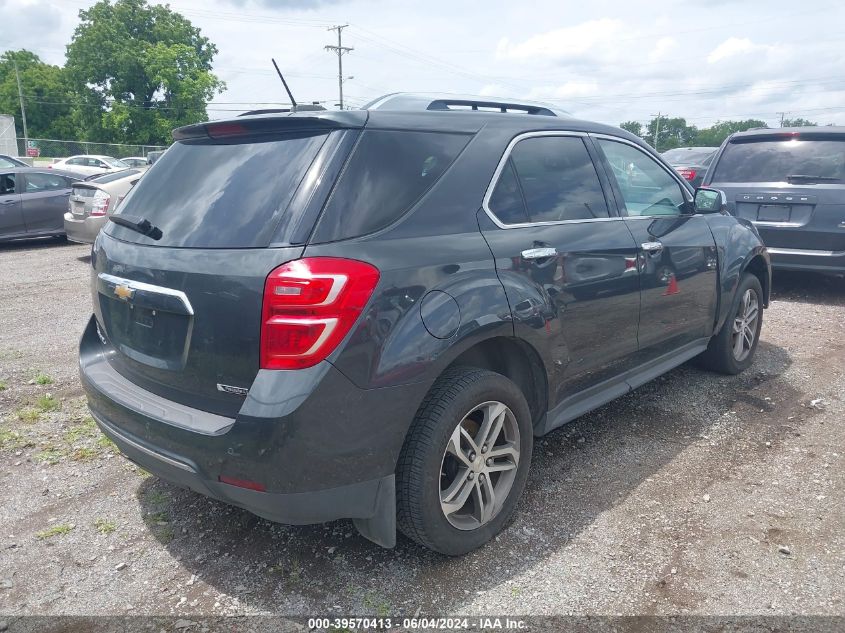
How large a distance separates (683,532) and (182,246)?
246cm

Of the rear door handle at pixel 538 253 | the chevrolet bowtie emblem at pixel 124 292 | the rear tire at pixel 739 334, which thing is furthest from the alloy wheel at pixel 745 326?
the chevrolet bowtie emblem at pixel 124 292

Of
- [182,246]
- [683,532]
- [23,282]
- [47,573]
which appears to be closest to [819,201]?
[683,532]

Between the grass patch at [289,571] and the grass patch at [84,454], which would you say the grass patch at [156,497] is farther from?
the grass patch at [289,571]

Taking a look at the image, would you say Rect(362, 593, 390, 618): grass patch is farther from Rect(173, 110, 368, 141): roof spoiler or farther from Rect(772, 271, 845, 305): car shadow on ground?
Rect(772, 271, 845, 305): car shadow on ground

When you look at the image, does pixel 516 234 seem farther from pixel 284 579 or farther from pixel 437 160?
pixel 284 579

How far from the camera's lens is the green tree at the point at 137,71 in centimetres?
5284

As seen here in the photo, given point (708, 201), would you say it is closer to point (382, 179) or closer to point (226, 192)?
point (382, 179)

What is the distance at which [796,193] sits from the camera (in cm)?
703

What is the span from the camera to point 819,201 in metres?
6.91

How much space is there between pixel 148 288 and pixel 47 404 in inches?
92.9

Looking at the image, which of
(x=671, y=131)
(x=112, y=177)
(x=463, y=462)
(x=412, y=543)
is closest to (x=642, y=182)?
(x=463, y=462)

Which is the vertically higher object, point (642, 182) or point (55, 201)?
point (642, 182)

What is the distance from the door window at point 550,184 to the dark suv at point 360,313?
0.01 metres

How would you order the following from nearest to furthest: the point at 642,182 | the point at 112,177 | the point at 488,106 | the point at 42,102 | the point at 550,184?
1. the point at 550,184
2. the point at 488,106
3. the point at 642,182
4. the point at 112,177
5. the point at 42,102
